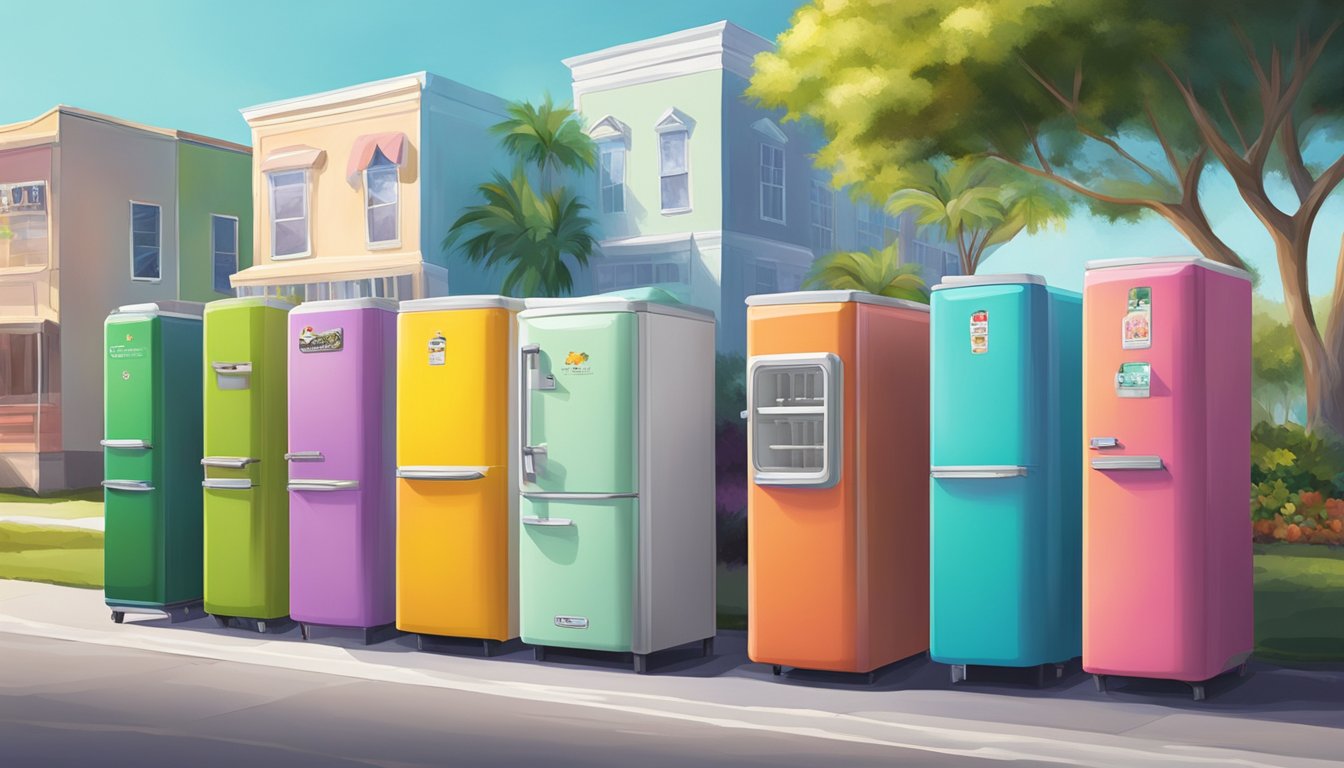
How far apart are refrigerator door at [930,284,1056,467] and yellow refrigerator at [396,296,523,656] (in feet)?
8.95

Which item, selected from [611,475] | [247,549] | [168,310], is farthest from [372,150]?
[611,475]

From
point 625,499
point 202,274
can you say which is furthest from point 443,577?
point 202,274

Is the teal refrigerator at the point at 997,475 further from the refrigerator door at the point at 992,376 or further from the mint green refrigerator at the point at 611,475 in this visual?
the mint green refrigerator at the point at 611,475

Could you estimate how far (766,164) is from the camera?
22.4 meters

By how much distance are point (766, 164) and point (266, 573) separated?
14.4 meters

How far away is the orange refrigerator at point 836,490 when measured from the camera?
24.5ft

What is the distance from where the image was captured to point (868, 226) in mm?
24484

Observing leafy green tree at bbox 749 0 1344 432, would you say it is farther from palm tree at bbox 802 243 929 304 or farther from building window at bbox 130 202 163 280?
building window at bbox 130 202 163 280

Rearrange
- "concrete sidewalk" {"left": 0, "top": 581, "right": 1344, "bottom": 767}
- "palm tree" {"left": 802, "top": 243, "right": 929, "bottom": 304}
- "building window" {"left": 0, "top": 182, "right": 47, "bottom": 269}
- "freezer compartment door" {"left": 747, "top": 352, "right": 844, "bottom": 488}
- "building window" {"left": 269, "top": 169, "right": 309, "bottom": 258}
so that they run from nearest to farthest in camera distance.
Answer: "concrete sidewalk" {"left": 0, "top": 581, "right": 1344, "bottom": 767} → "freezer compartment door" {"left": 747, "top": 352, "right": 844, "bottom": 488} → "palm tree" {"left": 802, "top": 243, "right": 929, "bottom": 304} → "building window" {"left": 269, "top": 169, "right": 309, "bottom": 258} → "building window" {"left": 0, "top": 182, "right": 47, "bottom": 269}

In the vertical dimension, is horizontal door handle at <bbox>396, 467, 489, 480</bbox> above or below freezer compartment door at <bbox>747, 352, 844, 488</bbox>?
below

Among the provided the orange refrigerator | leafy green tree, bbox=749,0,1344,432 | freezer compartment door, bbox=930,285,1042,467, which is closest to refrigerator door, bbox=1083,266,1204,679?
freezer compartment door, bbox=930,285,1042,467

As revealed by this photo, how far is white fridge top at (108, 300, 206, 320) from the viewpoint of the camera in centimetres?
1009

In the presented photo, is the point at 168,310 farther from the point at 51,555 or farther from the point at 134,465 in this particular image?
the point at 51,555

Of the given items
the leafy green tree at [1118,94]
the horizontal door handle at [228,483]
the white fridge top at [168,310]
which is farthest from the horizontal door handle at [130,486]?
the leafy green tree at [1118,94]
